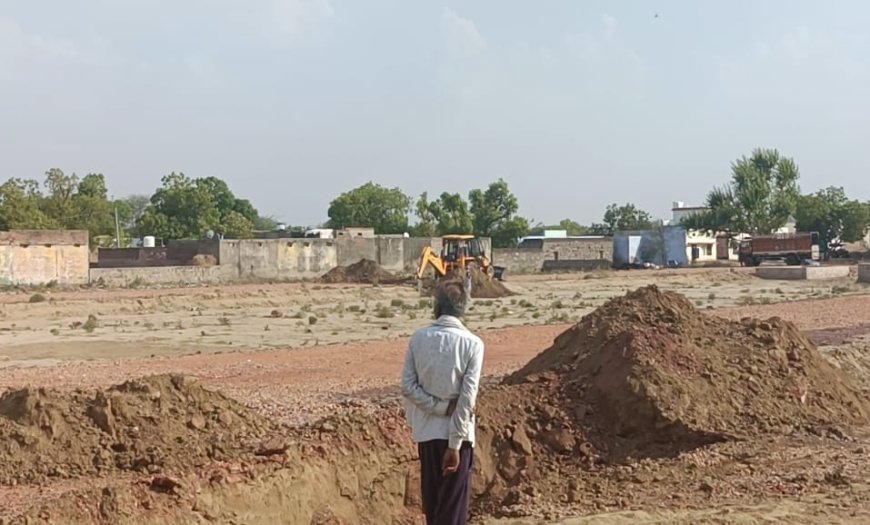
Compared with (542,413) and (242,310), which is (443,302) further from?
(242,310)

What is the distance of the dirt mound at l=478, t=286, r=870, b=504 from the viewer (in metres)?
10.6

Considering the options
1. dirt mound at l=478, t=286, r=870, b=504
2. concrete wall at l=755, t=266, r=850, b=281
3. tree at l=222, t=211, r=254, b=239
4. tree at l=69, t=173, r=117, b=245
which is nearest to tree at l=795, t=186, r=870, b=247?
concrete wall at l=755, t=266, r=850, b=281

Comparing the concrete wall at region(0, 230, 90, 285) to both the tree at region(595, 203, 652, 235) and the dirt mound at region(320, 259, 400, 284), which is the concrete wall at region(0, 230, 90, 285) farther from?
the tree at region(595, 203, 652, 235)

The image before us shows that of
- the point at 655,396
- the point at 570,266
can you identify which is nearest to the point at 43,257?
the point at 570,266

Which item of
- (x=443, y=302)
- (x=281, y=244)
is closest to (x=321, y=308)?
(x=281, y=244)

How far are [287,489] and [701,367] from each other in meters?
5.56

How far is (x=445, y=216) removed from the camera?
9975 centimetres

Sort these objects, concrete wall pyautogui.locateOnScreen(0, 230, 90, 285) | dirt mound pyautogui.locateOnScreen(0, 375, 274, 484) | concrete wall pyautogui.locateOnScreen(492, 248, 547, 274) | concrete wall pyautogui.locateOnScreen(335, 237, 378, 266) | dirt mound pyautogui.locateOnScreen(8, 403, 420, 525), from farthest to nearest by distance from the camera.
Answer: concrete wall pyautogui.locateOnScreen(492, 248, 547, 274) < concrete wall pyautogui.locateOnScreen(335, 237, 378, 266) < concrete wall pyautogui.locateOnScreen(0, 230, 90, 285) < dirt mound pyautogui.locateOnScreen(0, 375, 274, 484) < dirt mound pyautogui.locateOnScreen(8, 403, 420, 525)

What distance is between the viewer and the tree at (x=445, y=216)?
98375 mm

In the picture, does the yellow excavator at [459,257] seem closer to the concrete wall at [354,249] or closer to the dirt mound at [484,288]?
the dirt mound at [484,288]

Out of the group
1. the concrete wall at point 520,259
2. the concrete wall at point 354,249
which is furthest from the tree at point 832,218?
the concrete wall at point 354,249

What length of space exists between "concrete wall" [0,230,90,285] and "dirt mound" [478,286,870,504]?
4726cm

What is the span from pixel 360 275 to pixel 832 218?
5643 centimetres

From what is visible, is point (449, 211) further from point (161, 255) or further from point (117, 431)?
point (117, 431)
